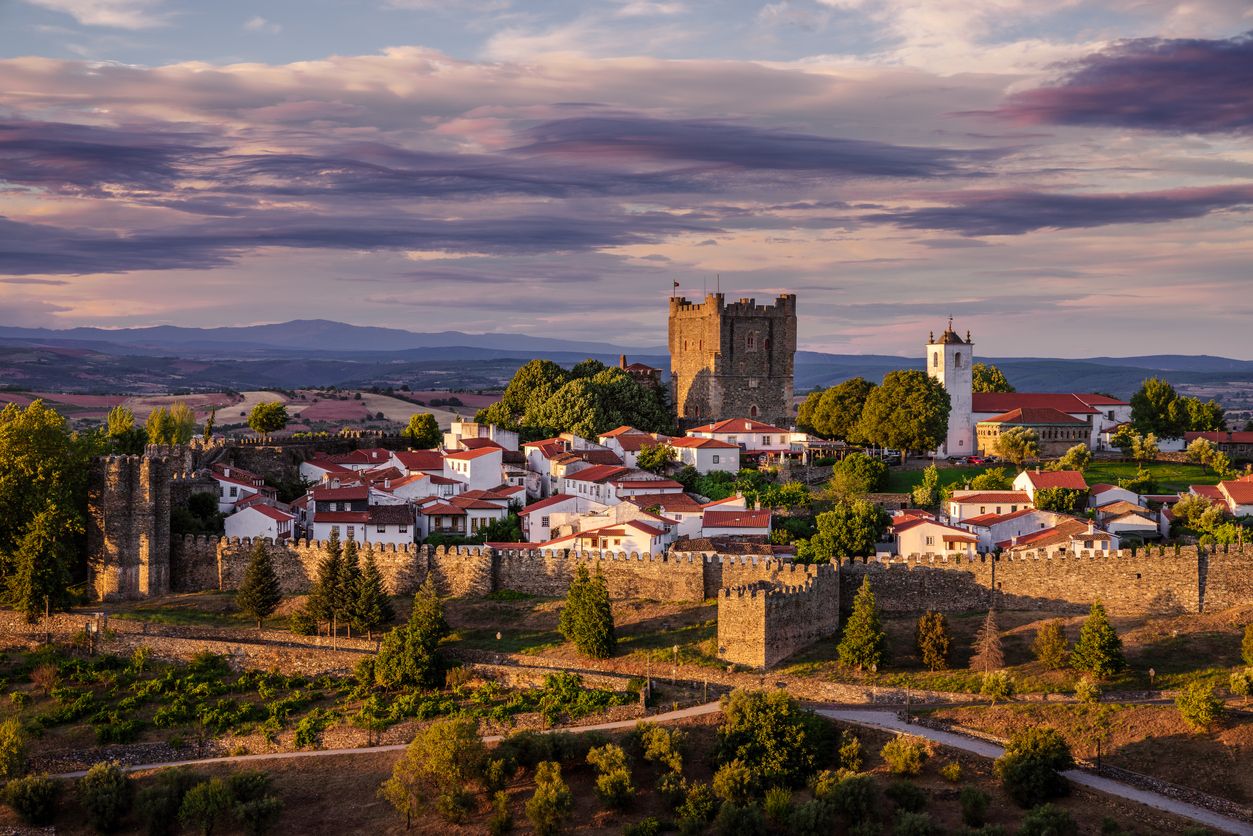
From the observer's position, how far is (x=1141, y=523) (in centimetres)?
4919

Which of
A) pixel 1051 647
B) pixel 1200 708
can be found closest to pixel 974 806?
pixel 1200 708

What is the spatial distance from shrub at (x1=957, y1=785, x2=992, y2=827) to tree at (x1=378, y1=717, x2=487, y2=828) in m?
10.8

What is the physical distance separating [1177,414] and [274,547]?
45740mm

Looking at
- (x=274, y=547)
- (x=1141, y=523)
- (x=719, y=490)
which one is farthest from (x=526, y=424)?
(x=1141, y=523)

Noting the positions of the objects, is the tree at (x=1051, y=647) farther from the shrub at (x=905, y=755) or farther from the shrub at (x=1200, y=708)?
the shrub at (x=905, y=755)

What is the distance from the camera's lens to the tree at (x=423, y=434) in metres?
72.1

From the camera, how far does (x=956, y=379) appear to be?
2911 inches

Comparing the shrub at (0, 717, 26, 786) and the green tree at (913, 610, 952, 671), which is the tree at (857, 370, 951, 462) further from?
the shrub at (0, 717, 26, 786)

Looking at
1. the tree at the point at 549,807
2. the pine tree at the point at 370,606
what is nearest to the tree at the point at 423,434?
the pine tree at the point at 370,606

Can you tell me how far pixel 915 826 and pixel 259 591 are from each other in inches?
862

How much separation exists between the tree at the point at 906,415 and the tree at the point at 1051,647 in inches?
1044

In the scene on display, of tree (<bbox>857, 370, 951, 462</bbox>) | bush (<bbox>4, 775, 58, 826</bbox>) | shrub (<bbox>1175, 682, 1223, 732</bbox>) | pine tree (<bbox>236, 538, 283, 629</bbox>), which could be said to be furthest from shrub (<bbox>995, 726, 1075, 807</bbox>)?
tree (<bbox>857, 370, 951, 462</bbox>)

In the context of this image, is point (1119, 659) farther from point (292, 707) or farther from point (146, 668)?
point (146, 668)

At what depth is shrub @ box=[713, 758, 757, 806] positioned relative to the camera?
108 feet
